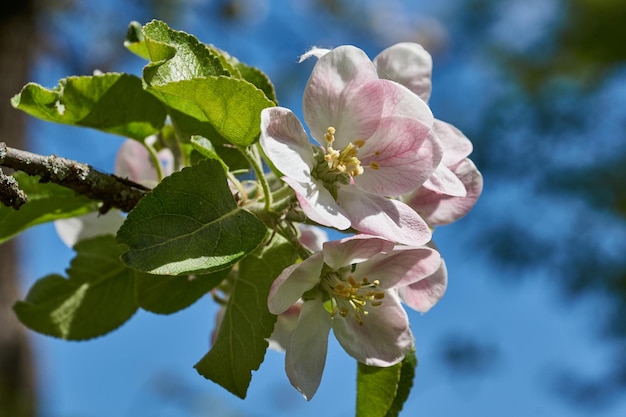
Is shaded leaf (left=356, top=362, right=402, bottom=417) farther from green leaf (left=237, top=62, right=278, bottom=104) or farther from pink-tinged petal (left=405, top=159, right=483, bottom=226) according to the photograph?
green leaf (left=237, top=62, right=278, bottom=104)

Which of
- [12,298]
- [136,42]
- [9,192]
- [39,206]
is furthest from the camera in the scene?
[12,298]

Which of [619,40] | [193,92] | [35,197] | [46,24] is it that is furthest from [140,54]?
[619,40]

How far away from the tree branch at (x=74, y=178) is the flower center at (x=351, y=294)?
0.79 ft

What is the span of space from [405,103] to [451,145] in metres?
0.12

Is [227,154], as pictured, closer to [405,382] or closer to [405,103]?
[405,103]

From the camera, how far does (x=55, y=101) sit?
2.60 feet

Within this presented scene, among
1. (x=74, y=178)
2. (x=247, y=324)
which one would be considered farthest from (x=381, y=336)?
(x=74, y=178)

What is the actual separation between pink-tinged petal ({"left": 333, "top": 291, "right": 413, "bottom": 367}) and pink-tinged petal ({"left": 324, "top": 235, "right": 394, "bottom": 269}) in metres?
0.09

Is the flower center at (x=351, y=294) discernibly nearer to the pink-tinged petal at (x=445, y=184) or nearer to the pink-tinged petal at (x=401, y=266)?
the pink-tinged petal at (x=401, y=266)

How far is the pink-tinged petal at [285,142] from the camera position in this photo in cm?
69

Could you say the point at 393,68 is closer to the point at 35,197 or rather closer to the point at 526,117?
the point at 35,197

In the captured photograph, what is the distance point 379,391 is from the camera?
0.84 meters

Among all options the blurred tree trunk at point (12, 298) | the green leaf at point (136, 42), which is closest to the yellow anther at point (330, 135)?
the green leaf at point (136, 42)

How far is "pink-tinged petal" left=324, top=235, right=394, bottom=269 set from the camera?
71 centimetres
